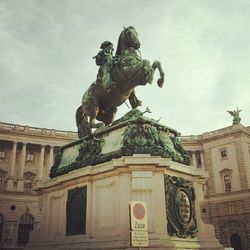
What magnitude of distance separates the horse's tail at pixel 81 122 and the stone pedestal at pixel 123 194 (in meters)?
0.77

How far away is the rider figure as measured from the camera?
33.9ft

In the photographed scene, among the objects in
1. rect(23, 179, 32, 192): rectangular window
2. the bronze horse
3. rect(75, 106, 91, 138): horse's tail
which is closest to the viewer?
the bronze horse

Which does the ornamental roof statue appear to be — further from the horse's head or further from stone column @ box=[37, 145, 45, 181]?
the horse's head

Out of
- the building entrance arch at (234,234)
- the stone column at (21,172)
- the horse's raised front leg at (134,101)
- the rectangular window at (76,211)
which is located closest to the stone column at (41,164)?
the stone column at (21,172)

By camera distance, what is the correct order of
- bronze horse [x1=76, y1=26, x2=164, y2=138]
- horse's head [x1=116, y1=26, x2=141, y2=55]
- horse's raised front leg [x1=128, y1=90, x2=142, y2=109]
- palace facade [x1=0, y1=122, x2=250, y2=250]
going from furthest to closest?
palace facade [x1=0, y1=122, x2=250, y2=250] < horse's raised front leg [x1=128, y1=90, x2=142, y2=109] < horse's head [x1=116, y1=26, x2=141, y2=55] < bronze horse [x1=76, y1=26, x2=164, y2=138]

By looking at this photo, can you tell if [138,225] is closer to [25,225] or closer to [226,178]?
[25,225]

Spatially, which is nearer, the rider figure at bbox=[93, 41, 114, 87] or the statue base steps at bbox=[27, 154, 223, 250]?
the statue base steps at bbox=[27, 154, 223, 250]

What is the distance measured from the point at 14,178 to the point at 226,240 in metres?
31.0

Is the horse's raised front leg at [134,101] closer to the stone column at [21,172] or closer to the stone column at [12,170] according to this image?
the stone column at [12,170]

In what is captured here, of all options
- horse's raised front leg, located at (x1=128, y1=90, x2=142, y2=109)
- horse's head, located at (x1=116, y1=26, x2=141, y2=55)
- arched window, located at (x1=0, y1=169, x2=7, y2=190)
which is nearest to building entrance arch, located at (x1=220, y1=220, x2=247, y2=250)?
arched window, located at (x1=0, y1=169, x2=7, y2=190)

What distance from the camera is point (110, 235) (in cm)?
793

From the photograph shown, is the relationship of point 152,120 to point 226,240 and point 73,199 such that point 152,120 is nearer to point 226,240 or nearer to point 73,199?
point 73,199

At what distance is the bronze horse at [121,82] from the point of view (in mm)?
9828

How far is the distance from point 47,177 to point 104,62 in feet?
147
